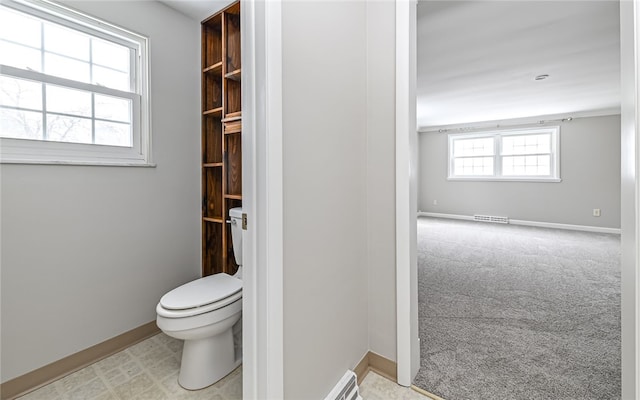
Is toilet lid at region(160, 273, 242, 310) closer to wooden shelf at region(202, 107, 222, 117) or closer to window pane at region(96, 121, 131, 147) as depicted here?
window pane at region(96, 121, 131, 147)

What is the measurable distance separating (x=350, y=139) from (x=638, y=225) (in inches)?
42.0

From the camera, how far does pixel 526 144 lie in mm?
5891

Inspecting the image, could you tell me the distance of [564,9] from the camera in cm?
209

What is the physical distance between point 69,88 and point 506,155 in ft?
23.2

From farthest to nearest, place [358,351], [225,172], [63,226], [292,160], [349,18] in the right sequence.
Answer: [225,172] → [63,226] → [358,351] → [349,18] → [292,160]

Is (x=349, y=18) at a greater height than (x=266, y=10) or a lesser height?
greater

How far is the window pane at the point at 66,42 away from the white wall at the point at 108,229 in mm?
155

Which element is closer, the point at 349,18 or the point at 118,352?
the point at 349,18

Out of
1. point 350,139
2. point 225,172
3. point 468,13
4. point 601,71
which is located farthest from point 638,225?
point 601,71

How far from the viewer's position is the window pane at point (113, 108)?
5.72 ft

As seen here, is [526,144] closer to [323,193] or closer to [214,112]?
[214,112]

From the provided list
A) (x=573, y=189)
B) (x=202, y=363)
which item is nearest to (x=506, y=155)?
(x=573, y=189)

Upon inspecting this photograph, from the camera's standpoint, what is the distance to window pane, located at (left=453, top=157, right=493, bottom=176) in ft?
20.8

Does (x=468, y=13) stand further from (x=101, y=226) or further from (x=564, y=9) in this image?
(x=101, y=226)
